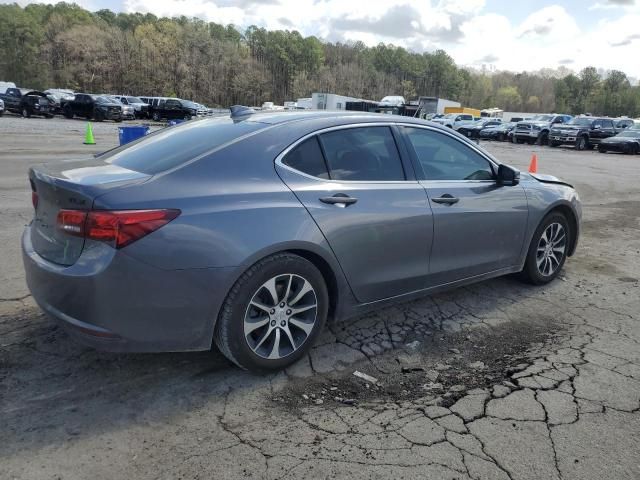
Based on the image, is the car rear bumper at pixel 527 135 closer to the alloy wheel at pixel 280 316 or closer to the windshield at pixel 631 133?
the windshield at pixel 631 133

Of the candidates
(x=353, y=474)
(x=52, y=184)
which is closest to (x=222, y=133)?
(x=52, y=184)

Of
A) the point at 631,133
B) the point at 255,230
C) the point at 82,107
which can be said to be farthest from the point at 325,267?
the point at 82,107

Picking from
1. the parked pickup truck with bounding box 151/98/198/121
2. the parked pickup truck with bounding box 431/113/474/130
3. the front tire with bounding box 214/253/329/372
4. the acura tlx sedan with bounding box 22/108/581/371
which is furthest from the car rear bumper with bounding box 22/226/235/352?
the parked pickup truck with bounding box 431/113/474/130

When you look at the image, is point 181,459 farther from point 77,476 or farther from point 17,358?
point 17,358

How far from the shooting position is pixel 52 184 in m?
2.98

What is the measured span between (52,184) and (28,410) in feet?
4.14

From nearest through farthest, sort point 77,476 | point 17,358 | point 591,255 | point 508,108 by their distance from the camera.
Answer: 1. point 77,476
2. point 17,358
3. point 591,255
4. point 508,108

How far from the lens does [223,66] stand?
100m

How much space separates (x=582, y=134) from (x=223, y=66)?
273 feet

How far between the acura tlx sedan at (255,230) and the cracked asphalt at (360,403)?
325 mm

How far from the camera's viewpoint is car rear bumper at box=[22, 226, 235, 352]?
266 cm

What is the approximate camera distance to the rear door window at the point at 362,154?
3504mm

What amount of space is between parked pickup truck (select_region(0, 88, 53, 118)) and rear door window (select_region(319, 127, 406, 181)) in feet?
118

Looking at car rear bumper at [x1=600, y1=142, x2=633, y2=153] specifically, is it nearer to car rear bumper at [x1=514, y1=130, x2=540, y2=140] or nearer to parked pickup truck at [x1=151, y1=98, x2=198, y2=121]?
car rear bumper at [x1=514, y1=130, x2=540, y2=140]
